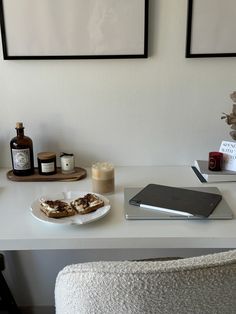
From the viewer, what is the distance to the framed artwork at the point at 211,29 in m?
1.31

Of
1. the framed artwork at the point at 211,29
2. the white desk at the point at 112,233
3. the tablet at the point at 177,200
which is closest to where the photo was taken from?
the white desk at the point at 112,233

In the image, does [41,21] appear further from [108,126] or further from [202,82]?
[202,82]

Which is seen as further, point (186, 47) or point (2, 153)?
point (2, 153)

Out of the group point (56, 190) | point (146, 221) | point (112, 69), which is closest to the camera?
point (146, 221)

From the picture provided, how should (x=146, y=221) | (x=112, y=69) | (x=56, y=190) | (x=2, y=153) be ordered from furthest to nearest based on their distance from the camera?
(x=2, y=153) < (x=112, y=69) < (x=56, y=190) < (x=146, y=221)

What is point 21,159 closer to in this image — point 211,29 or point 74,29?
point 74,29

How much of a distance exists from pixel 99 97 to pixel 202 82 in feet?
1.44

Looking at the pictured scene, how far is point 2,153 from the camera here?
4.99ft

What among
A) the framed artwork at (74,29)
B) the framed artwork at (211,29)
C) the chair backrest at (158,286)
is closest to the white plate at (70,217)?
the chair backrest at (158,286)

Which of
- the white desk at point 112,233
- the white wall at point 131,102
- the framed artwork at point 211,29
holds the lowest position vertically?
the white desk at point 112,233

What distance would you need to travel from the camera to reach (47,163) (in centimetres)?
136

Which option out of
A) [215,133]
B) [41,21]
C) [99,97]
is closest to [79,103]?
[99,97]

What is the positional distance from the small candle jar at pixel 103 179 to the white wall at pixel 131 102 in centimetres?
31

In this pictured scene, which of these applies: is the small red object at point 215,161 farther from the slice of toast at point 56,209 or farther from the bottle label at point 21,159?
the bottle label at point 21,159
